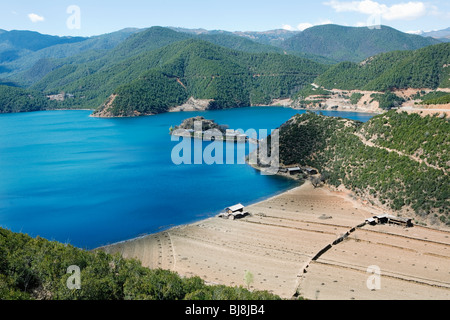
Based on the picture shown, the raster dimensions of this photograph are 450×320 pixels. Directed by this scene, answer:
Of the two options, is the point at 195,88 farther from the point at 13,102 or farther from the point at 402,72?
the point at 13,102

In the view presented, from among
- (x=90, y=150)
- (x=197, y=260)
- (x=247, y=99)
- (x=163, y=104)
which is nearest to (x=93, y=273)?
(x=197, y=260)

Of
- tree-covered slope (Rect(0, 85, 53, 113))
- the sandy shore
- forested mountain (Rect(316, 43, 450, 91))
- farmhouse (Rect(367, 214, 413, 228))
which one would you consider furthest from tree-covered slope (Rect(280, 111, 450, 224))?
tree-covered slope (Rect(0, 85, 53, 113))

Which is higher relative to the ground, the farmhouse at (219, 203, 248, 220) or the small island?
the small island

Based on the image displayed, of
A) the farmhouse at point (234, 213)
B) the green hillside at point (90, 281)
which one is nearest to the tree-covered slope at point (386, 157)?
the farmhouse at point (234, 213)

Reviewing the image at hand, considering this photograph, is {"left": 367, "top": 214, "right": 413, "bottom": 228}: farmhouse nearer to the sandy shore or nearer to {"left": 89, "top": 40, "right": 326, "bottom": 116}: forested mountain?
the sandy shore

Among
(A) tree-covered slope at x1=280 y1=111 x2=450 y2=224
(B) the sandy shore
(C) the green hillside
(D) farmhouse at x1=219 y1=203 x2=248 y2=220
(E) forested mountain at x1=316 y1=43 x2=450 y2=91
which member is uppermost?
(E) forested mountain at x1=316 y1=43 x2=450 y2=91

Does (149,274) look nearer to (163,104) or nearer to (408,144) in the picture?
(408,144)

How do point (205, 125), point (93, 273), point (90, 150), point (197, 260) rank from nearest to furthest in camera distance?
point (93, 273) < point (197, 260) < point (90, 150) < point (205, 125)
